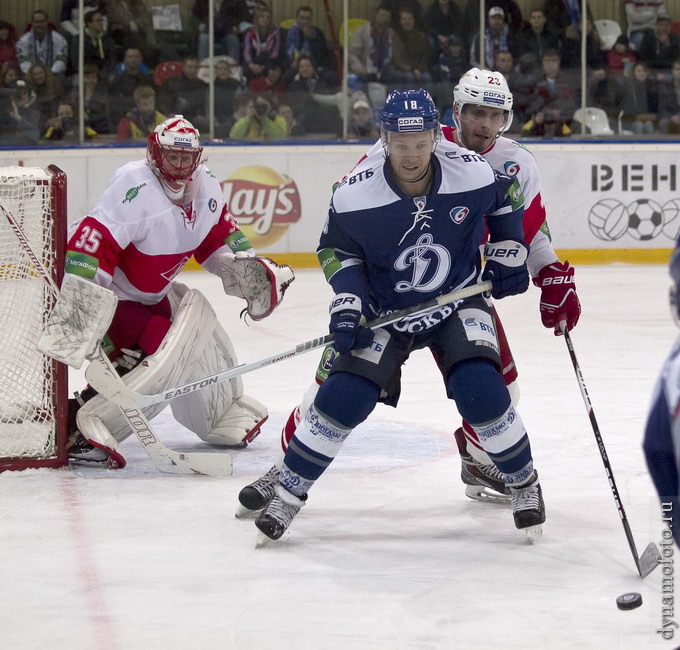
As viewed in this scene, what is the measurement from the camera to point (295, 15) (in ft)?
27.6

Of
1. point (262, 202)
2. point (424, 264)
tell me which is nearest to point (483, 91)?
point (424, 264)

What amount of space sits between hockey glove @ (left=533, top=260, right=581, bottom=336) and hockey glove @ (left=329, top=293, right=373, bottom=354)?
54 centimetres

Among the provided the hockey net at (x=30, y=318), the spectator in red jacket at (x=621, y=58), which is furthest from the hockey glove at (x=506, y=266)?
the spectator in red jacket at (x=621, y=58)

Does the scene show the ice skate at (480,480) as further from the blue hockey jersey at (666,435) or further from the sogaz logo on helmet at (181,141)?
the blue hockey jersey at (666,435)

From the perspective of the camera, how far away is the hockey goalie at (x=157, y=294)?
11.0ft

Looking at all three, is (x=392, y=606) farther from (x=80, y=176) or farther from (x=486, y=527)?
(x=80, y=176)

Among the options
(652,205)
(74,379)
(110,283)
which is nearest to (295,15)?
(652,205)

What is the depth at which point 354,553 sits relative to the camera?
2.80 metres

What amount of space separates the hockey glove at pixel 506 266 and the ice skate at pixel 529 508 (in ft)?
1.44

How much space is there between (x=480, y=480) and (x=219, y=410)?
0.95 metres

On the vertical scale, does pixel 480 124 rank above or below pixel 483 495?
above

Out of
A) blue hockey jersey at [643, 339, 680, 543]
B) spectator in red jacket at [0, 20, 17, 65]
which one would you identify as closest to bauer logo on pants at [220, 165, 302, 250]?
spectator in red jacket at [0, 20, 17, 65]

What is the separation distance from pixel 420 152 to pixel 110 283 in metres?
1.22

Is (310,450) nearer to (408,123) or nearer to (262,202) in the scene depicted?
(408,123)
